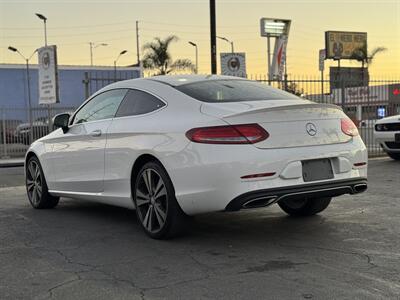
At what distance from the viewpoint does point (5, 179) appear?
12102 millimetres

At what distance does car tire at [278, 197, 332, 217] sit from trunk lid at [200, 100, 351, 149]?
1.16 m

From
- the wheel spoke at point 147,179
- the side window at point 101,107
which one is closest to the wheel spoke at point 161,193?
the wheel spoke at point 147,179

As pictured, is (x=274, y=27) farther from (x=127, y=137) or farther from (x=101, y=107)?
(x=127, y=137)

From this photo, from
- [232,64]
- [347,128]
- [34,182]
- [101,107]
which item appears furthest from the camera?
[232,64]

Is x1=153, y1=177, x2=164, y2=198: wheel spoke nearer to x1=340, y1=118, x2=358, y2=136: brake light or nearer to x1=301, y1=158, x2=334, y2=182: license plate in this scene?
x1=301, y1=158, x2=334, y2=182: license plate

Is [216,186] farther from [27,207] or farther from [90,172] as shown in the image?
[27,207]

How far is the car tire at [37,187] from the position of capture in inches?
289

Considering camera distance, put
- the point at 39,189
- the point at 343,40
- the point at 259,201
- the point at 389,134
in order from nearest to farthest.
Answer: the point at 259,201 < the point at 39,189 < the point at 389,134 < the point at 343,40

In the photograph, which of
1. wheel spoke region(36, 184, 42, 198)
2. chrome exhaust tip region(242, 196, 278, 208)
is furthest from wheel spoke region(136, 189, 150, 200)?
wheel spoke region(36, 184, 42, 198)

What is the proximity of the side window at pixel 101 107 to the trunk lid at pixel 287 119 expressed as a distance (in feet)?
4.69

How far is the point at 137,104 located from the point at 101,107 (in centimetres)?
78

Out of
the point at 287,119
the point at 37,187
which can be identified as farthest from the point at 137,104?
the point at 37,187

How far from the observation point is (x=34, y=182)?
7.57 meters

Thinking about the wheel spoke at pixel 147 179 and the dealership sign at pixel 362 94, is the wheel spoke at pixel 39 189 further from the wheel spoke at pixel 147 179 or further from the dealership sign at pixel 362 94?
the dealership sign at pixel 362 94
